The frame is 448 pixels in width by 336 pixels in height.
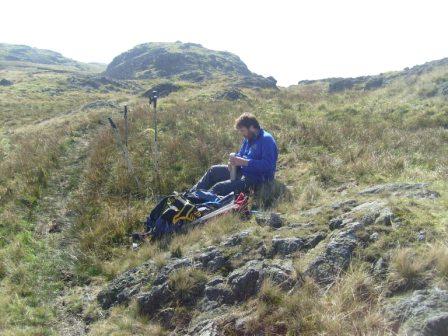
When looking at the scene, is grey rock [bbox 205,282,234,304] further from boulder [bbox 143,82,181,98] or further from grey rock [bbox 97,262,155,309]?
boulder [bbox 143,82,181,98]

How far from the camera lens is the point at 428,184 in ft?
18.1

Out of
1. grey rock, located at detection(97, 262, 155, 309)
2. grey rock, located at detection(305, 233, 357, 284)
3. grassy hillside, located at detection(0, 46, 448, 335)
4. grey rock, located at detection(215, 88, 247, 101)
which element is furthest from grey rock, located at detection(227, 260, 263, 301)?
grey rock, located at detection(215, 88, 247, 101)

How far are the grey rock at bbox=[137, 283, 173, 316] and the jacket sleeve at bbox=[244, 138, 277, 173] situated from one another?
121 inches

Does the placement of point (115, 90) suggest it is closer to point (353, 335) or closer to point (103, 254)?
point (103, 254)

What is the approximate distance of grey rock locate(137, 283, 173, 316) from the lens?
446cm

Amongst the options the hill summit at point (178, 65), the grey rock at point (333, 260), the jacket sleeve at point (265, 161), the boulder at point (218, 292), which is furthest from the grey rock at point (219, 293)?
the hill summit at point (178, 65)

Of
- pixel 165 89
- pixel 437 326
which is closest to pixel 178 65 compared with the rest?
pixel 165 89

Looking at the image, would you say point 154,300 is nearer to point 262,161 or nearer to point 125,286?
point 125,286

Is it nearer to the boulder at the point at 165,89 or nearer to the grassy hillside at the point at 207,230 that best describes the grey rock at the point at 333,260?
the grassy hillside at the point at 207,230

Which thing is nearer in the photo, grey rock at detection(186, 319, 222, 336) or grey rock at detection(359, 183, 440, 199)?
grey rock at detection(186, 319, 222, 336)

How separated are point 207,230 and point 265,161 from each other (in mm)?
1980

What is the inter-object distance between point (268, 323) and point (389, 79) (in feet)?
102

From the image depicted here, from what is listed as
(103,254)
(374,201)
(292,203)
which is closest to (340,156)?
(292,203)

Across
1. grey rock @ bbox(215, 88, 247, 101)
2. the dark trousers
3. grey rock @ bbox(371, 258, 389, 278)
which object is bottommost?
the dark trousers
